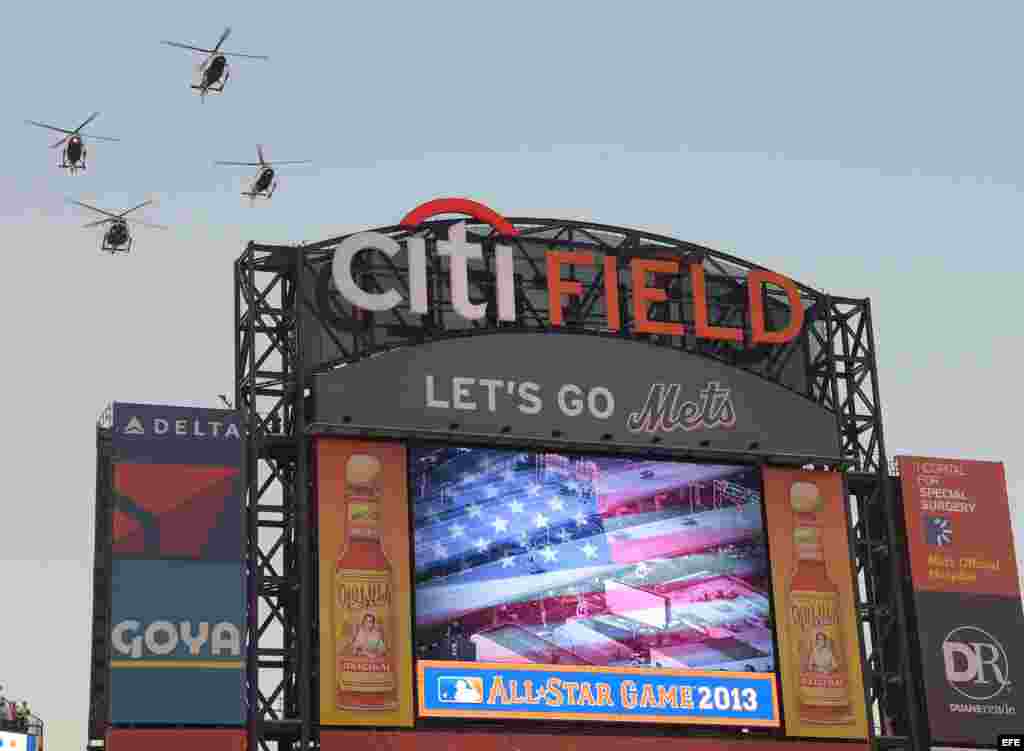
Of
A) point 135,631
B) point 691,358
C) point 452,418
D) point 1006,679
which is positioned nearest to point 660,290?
point 691,358

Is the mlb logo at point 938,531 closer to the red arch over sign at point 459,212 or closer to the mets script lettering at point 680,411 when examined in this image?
the mets script lettering at point 680,411

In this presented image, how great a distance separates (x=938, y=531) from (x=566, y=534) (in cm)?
1039

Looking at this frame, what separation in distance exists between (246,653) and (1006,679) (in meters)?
19.2

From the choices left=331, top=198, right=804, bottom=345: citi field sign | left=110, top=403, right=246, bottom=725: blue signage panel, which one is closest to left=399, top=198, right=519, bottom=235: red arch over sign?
left=331, top=198, right=804, bottom=345: citi field sign

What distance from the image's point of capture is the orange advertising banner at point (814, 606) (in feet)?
176

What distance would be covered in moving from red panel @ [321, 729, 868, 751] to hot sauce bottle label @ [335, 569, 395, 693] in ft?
3.64

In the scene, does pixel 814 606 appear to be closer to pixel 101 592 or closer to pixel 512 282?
pixel 512 282

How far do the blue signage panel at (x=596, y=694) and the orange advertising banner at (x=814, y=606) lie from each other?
2.89ft

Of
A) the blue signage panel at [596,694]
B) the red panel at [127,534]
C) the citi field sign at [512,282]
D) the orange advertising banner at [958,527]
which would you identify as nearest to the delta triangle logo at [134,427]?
the red panel at [127,534]

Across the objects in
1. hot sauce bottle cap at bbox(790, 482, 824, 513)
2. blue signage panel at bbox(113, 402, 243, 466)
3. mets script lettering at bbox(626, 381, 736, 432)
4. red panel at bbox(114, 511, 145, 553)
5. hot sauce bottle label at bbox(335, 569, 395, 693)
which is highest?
mets script lettering at bbox(626, 381, 736, 432)

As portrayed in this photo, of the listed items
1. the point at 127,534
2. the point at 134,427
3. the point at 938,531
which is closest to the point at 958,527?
the point at 938,531

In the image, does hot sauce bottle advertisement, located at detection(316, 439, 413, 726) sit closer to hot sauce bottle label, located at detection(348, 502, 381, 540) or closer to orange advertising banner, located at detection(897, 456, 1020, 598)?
hot sauce bottle label, located at detection(348, 502, 381, 540)

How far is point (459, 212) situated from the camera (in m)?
55.4

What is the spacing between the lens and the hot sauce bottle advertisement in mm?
49531
